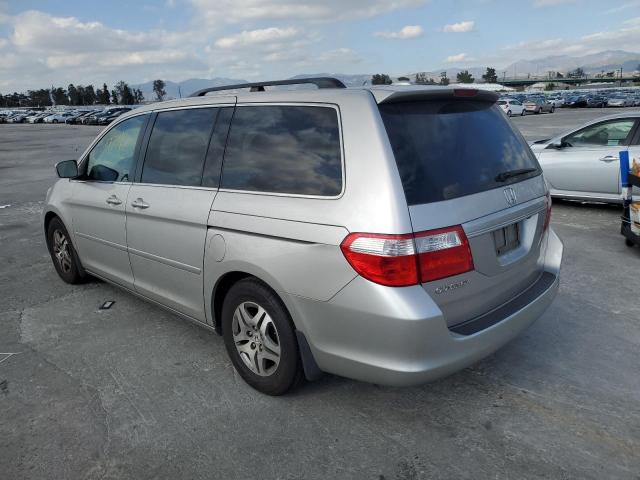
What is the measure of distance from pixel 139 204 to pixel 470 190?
2376 millimetres

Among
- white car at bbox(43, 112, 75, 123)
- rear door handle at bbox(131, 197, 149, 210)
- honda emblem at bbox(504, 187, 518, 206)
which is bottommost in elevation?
honda emblem at bbox(504, 187, 518, 206)

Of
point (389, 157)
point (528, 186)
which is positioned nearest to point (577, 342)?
point (528, 186)

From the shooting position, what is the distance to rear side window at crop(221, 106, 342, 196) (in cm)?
273

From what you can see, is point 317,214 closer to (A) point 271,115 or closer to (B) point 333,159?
(B) point 333,159

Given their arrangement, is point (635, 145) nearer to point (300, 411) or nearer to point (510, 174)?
point (510, 174)

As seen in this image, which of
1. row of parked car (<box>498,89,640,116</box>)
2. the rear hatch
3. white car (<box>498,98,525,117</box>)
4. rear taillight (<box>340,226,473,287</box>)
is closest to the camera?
rear taillight (<box>340,226,473,287</box>)

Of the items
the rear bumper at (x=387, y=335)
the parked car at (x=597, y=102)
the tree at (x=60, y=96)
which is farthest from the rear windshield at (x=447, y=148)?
the tree at (x=60, y=96)

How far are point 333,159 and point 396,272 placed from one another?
0.70 metres

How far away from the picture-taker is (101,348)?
387 centimetres

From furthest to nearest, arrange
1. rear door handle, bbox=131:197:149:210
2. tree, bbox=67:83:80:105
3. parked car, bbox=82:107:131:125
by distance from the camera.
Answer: tree, bbox=67:83:80:105
parked car, bbox=82:107:131:125
rear door handle, bbox=131:197:149:210

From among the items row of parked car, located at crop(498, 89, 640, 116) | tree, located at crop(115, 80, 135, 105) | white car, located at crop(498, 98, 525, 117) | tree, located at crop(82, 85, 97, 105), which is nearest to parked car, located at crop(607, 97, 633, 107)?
row of parked car, located at crop(498, 89, 640, 116)

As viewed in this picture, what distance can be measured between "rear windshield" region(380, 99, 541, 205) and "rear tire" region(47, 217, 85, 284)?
12.0 feet

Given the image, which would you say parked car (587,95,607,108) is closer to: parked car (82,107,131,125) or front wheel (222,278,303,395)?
parked car (82,107,131,125)

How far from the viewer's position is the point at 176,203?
3475 mm
